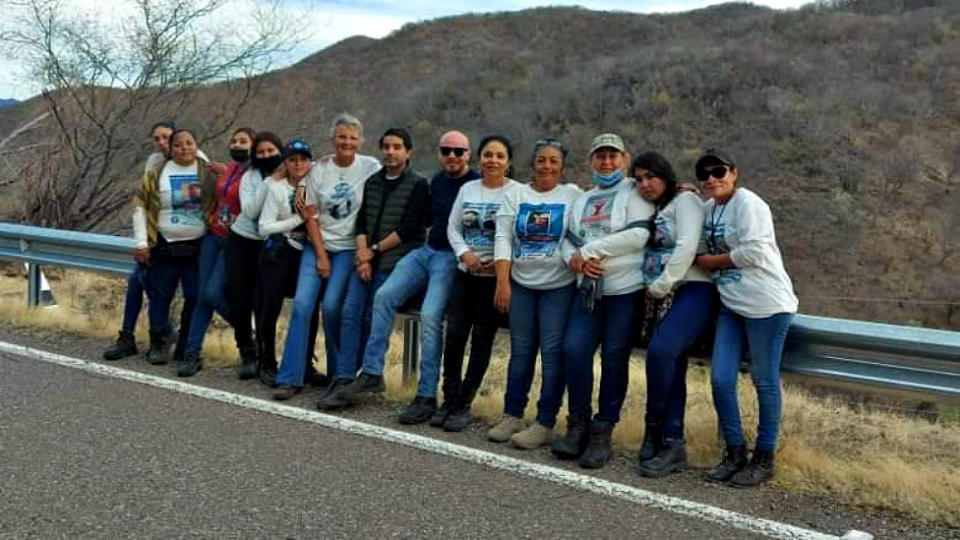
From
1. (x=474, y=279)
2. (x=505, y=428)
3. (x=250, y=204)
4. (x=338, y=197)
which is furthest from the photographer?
(x=250, y=204)

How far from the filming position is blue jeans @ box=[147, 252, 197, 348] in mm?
7152

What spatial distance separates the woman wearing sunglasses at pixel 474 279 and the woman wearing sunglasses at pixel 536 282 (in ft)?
0.53

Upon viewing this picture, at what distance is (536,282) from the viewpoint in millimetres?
5426

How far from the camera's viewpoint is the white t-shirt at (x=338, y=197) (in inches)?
251

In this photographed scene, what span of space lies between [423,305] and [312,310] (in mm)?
930

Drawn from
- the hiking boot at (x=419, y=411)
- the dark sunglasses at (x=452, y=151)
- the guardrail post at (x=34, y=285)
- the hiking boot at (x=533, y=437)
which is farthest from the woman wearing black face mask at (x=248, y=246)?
the guardrail post at (x=34, y=285)

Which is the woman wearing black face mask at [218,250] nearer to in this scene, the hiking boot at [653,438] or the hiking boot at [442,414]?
the hiking boot at [442,414]

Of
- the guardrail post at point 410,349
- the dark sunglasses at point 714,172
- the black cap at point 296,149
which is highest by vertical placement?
the black cap at point 296,149

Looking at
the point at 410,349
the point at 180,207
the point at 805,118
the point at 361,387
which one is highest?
the point at 805,118

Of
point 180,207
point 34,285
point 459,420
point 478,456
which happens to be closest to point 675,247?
point 478,456

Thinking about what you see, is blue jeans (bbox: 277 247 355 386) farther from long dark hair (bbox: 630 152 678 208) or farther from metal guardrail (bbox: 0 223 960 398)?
metal guardrail (bbox: 0 223 960 398)

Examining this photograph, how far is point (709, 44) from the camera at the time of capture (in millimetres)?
35812

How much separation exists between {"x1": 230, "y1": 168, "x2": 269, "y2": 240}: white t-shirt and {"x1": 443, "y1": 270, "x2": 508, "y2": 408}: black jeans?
5.53 feet

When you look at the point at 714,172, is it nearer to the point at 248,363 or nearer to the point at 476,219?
the point at 476,219
